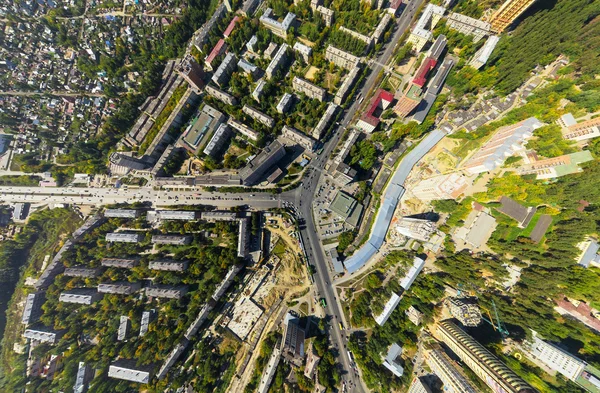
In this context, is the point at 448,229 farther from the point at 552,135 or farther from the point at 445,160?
the point at 552,135

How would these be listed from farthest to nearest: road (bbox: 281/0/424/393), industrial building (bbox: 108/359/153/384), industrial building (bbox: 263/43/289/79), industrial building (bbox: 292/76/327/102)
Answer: industrial building (bbox: 263/43/289/79) < industrial building (bbox: 292/76/327/102) < road (bbox: 281/0/424/393) < industrial building (bbox: 108/359/153/384)

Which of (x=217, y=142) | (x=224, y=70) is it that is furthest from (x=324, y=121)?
(x=224, y=70)

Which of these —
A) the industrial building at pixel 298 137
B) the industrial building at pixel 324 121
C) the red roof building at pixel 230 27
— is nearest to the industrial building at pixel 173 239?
the industrial building at pixel 298 137

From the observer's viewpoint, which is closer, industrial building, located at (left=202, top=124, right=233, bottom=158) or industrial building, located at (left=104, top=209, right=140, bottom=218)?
industrial building, located at (left=202, top=124, right=233, bottom=158)

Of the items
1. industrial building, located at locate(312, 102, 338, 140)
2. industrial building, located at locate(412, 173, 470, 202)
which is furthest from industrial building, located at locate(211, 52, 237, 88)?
industrial building, located at locate(412, 173, 470, 202)

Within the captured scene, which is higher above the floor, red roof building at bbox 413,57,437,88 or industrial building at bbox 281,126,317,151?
red roof building at bbox 413,57,437,88

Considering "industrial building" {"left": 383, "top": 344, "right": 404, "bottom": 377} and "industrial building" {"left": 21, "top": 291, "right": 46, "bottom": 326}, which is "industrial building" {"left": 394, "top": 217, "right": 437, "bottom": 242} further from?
"industrial building" {"left": 21, "top": 291, "right": 46, "bottom": 326}
